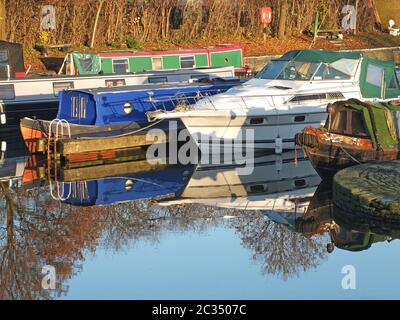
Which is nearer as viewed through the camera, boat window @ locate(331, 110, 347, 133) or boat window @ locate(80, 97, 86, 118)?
boat window @ locate(331, 110, 347, 133)

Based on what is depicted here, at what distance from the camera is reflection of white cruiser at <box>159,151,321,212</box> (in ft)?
66.1

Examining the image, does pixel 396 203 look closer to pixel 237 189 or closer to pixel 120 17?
pixel 237 189

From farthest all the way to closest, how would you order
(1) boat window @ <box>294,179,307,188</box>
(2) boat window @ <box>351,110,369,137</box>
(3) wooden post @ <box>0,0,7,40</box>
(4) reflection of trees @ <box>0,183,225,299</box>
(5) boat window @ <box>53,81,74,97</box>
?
1. (3) wooden post @ <box>0,0,7,40</box>
2. (5) boat window @ <box>53,81,74,97</box>
3. (1) boat window @ <box>294,179,307,188</box>
4. (2) boat window @ <box>351,110,369,137</box>
5. (4) reflection of trees @ <box>0,183,225,299</box>

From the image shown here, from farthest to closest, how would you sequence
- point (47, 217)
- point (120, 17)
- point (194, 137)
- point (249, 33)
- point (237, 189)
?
point (249, 33) → point (120, 17) → point (194, 137) → point (237, 189) → point (47, 217)

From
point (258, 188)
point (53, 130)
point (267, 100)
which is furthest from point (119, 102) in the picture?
point (258, 188)

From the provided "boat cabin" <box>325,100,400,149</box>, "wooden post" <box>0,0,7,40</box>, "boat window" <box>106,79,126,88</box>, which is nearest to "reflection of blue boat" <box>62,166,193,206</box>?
"boat cabin" <box>325,100,400,149</box>

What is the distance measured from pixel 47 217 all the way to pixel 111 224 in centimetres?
157

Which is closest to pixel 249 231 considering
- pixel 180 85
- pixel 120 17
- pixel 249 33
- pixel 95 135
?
pixel 95 135

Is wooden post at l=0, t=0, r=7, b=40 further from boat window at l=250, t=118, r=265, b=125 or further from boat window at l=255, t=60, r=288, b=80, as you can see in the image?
boat window at l=250, t=118, r=265, b=125

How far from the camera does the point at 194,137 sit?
81.4 feet

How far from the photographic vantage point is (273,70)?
2667cm

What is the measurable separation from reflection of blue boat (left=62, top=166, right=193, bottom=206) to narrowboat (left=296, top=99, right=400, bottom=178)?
10.9 feet

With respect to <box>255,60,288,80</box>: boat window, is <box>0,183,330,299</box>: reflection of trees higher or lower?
lower

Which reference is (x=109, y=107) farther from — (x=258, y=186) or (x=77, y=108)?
(x=258, y=186)
